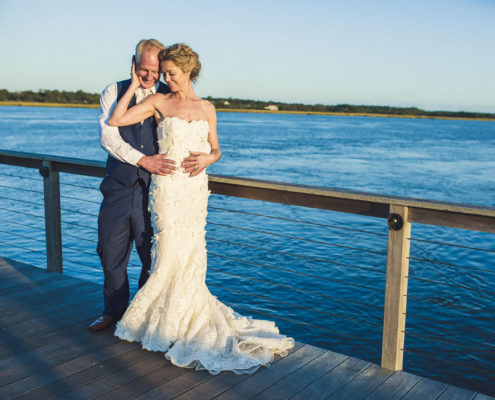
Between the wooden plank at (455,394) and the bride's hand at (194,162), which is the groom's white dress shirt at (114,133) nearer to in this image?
the bride's hand at (194,162)

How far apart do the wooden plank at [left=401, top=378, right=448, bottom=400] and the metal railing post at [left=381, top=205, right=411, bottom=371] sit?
0.62 feet

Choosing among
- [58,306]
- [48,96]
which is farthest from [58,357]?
[48,96]

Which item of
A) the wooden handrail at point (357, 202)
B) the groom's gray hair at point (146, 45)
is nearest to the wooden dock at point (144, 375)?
the wooden handrail at point (357, 202)

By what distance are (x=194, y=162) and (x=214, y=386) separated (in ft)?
3.89

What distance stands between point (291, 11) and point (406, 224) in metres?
32.5

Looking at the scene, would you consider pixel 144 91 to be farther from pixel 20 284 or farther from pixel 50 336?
pixel 20 284

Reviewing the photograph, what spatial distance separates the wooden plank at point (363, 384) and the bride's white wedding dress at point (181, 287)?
0.45m

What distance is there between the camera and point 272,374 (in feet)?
8.66

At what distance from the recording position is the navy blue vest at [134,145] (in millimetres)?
3029

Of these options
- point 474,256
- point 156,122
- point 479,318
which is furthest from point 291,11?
point 156,122

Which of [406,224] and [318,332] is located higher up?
[406,224]

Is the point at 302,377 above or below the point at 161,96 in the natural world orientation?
below

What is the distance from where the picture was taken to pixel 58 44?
2794 centimetres

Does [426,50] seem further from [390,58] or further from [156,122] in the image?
[156,122]
